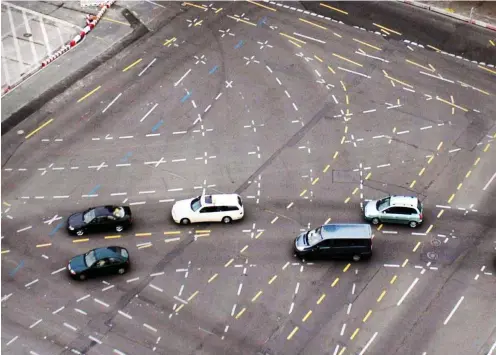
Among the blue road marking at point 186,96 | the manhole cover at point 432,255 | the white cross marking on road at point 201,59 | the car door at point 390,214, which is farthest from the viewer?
the white cross marking on road at point 201,59

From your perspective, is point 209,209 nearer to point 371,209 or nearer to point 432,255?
point 371,209

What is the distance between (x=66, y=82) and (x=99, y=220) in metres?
19.0

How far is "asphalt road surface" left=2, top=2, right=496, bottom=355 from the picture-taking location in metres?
50.0

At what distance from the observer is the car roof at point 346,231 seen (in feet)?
174

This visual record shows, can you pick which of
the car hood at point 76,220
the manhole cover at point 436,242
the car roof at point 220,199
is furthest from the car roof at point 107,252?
the manhole cover at point 436,242

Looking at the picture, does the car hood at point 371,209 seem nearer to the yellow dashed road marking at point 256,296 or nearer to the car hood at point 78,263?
the yellow dashed road marking at point 256,296

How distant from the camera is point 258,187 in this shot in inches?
2345

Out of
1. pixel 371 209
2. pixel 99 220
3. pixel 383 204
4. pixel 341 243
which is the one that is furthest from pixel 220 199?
pixel 383 204

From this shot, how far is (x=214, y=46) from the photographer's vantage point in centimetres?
7369

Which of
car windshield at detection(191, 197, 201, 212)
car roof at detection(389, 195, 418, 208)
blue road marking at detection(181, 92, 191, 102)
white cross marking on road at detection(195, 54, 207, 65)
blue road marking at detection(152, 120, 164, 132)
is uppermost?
white cross marking on road at detection(195, 54, 207, 65)

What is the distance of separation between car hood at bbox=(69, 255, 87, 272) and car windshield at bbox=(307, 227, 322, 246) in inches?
559

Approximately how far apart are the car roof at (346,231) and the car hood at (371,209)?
8.25 ft

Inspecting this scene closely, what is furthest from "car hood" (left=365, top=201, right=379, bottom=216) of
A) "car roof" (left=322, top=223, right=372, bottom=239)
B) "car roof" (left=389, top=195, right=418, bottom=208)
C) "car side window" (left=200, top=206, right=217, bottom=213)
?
"car side window" (left=200, top=206, right=217, bottom=213)

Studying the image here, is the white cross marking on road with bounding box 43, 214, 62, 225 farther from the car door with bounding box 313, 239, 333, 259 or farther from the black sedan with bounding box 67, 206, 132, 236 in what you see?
the car door with bounding box 313, 239, 333, 259
